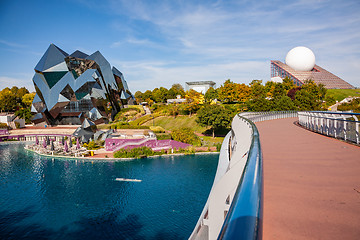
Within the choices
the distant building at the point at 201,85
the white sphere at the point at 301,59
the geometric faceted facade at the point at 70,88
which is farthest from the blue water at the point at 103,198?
the distant building at the point at 201,85

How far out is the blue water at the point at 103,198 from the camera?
19.2 m

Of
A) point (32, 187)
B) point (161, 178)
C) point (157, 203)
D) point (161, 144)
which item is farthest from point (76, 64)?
point (157, 203)

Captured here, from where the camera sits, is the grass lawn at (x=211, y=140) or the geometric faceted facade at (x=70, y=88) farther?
the geometric faceted facade at (x=70, y=88)

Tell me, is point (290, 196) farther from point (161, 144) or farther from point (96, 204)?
point (161, 144)

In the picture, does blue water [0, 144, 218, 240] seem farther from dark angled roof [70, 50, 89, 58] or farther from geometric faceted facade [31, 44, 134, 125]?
dark angled roof [70, 50, 89, 58]

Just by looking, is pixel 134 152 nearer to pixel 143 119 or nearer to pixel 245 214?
pixel 143 119

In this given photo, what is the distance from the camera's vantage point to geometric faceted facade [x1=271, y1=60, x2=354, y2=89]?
9044cm

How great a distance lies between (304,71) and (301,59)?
17.8 feet

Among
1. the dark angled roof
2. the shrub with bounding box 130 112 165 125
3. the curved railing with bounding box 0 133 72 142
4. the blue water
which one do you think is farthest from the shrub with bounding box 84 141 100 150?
the dark angled roof

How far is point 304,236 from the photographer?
2.44m

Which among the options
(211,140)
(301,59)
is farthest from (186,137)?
(301,59)

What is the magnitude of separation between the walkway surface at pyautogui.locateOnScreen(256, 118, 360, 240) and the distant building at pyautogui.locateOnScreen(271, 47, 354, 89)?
95986 mm

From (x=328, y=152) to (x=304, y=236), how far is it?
215 inches

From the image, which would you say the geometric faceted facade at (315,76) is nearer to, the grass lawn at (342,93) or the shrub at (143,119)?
the grass lawn at (342,93)
